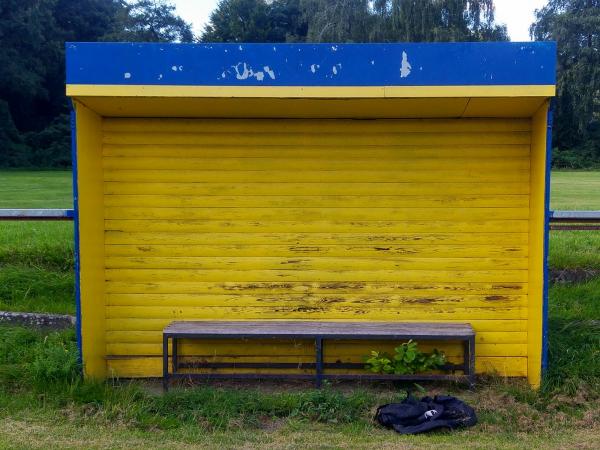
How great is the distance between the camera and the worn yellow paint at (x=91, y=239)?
4.86 metres

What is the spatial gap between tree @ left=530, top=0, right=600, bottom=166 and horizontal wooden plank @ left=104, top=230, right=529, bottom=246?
35086 millimetres

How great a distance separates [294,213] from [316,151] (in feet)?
1.89

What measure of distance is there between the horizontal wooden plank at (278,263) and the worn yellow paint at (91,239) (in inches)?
12.0

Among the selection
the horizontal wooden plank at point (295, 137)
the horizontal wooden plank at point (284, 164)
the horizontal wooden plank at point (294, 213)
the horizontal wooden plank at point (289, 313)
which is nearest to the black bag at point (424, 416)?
the horizontal wooden plank at point (289, 313)

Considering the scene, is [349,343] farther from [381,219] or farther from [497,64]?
[497,64]

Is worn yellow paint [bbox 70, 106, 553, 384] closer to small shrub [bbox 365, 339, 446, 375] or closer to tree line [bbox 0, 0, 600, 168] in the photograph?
small shrub [bbox 365, 339, 446, 375]

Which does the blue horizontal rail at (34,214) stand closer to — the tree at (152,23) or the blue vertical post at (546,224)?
the blue vertical post at (546,224)

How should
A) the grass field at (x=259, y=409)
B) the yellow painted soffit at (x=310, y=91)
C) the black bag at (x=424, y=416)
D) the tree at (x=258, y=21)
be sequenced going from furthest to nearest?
the tree at (x=258, y=21) < the yellow painted soffit at (x=310, y=91) < the black bag at (x=424, y=416) < the grass field at (x=259, y=409)

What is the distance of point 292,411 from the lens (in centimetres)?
463

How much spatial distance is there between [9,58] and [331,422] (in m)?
44.0

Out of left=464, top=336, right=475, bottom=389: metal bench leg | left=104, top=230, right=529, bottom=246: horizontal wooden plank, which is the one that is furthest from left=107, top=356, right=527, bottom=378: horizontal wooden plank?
left=104, top=230, right=529, bottom=246: horizontal wooden plank

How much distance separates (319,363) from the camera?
16.7ft

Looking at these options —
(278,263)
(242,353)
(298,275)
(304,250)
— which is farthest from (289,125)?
(242,353)

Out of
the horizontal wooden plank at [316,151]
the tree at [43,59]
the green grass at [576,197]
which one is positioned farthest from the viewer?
the tree at [43,59]
